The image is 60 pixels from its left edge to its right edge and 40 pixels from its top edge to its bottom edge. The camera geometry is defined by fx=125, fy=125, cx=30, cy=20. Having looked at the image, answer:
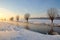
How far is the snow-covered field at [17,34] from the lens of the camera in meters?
2.71

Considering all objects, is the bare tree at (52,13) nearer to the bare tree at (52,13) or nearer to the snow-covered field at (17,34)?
the bare tree at (52,13)

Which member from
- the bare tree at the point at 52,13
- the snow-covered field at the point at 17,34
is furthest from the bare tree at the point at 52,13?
the snow-covered field at the point at 17,34

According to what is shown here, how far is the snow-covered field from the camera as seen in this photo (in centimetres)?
271

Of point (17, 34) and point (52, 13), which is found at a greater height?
point (52, 13)

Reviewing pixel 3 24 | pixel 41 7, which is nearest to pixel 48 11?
pixel 41 7

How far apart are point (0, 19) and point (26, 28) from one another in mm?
811

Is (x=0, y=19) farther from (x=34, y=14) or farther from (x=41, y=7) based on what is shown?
(x=41, y=7)

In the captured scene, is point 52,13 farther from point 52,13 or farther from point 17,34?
point 17,34

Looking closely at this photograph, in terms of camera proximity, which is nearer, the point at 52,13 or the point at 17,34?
the point at 17,34

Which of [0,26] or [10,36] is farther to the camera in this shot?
[0,26]

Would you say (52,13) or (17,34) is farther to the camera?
(52,13)

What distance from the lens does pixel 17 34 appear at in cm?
292

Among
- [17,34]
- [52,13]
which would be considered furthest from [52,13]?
[17,34]

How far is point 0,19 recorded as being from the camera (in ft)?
12.1
